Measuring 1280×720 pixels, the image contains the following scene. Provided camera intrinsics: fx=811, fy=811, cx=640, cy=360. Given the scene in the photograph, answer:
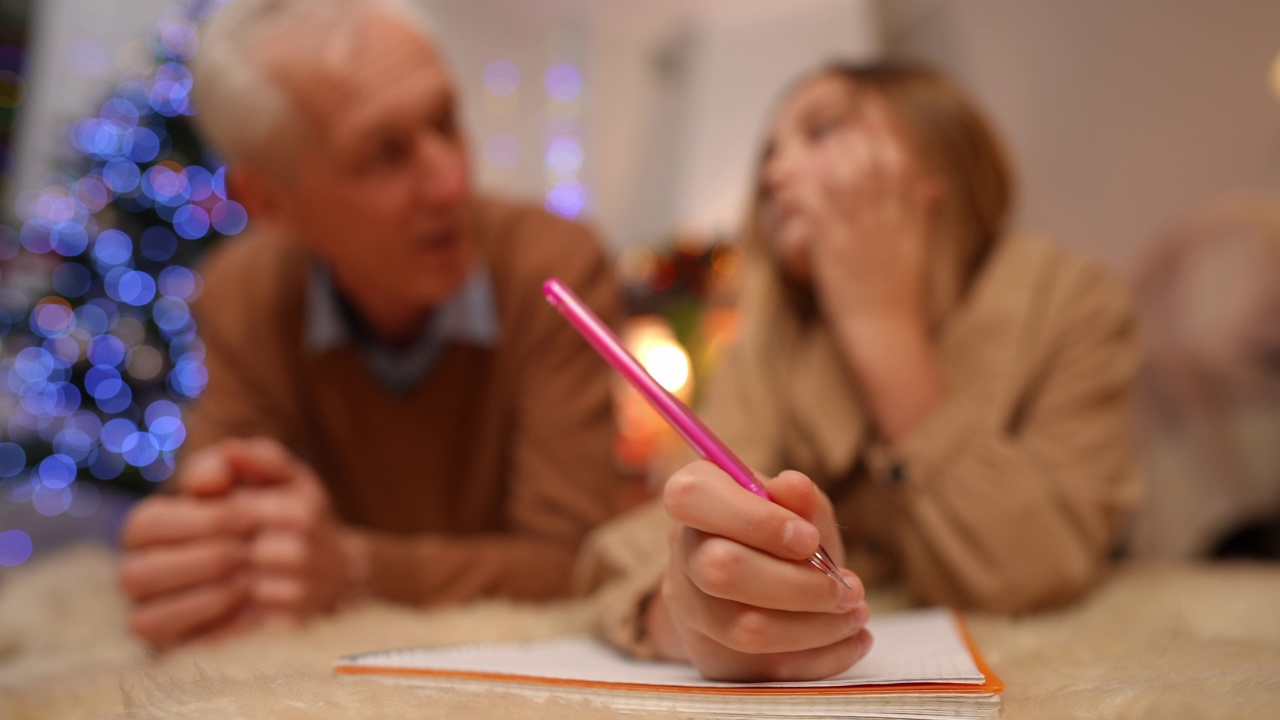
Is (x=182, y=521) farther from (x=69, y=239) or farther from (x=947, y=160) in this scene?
(x=69, y=239)

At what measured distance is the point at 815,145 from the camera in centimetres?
89

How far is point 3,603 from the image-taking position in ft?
2.82

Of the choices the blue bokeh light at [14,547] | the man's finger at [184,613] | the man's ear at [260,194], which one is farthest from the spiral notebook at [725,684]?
the blue bokeh light at [14,547]

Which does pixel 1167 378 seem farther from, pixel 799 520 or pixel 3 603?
pixel 3 603

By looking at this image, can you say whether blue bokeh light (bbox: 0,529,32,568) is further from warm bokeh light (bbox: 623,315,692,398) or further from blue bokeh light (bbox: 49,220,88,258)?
warm bokeh light (bbox: 623,315,692,398)

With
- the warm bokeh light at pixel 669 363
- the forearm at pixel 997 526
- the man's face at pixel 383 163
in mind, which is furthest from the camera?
the warm bokeh light at pixel 669 363

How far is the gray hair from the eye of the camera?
102 centimetres

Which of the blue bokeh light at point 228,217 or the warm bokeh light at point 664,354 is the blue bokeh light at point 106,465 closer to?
the blue bokeh light at point 228,217

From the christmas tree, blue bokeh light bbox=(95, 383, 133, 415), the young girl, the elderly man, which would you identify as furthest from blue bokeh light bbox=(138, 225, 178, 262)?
the young girl

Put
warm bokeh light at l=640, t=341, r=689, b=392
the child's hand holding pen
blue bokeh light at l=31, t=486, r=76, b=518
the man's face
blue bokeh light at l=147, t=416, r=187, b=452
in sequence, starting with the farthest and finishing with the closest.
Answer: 1. warm bokeh light at l=640, t=341, r=689, b=392
2. blue bokeh light at l=147, t=416, r=187, b=452
3. blue bokeh light at l=31, t=486, r=76, b=518
4. the man's face
5. the child's hand holding pen

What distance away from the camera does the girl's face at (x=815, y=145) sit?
0.84 m

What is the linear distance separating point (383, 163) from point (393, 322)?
234mm

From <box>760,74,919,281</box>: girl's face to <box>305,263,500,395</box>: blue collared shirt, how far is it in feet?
1.41

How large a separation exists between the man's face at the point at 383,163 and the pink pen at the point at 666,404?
70 centimetres
